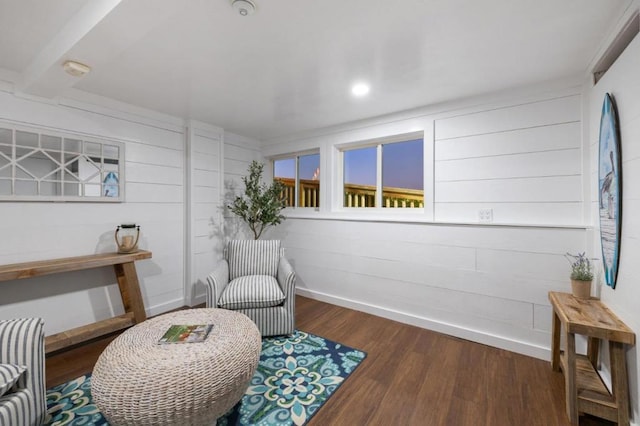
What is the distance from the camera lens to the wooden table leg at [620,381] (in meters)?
1.42

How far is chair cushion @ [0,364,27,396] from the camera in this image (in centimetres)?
120

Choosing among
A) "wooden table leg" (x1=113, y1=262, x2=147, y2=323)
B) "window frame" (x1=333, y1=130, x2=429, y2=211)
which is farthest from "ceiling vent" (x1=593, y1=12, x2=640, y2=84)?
"wooden table leg" (x1=113, y1=262, x2=147, y2=323)

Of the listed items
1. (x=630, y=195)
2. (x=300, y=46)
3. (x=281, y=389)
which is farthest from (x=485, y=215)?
(x=281, y=389)

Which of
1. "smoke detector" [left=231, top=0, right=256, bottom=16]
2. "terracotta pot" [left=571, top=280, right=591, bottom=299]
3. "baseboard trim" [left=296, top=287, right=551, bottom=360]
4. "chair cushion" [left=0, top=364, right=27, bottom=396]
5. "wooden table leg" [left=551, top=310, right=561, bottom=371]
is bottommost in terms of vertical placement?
"baseboard trim" [left=296, top=287, right=551, bottom=360]

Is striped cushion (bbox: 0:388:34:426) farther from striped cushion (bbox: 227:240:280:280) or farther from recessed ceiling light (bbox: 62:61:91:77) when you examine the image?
recessed ceiling light (bbox: 62:61:91:77)

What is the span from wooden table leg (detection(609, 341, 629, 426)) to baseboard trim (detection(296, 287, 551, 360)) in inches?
31.6

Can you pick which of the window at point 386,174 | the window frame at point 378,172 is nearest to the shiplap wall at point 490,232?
the window frame at point 378,172

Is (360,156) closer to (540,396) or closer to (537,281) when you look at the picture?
(537,281)

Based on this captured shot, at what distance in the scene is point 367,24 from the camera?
1560 millimetres

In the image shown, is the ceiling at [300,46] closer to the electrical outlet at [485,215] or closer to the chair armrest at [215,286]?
the electrical outlet at [485,215]

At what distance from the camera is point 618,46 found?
169 cm

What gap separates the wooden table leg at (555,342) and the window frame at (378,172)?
1318 millimetres

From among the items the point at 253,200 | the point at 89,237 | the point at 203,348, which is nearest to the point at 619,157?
the point at 203,348

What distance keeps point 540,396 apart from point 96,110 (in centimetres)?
428
